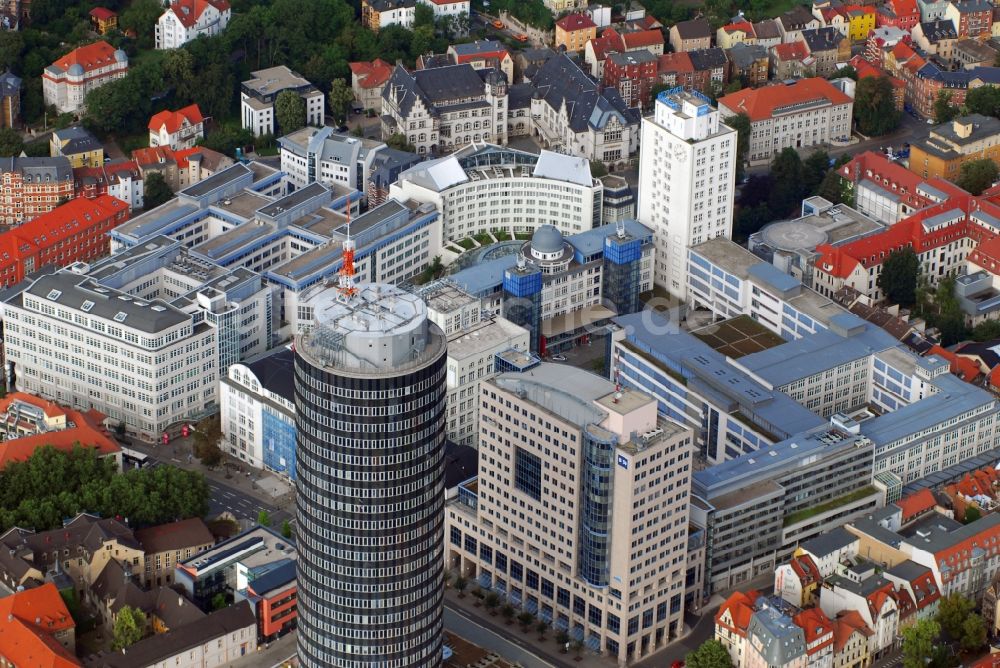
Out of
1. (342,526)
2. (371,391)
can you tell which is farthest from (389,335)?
(342,526)

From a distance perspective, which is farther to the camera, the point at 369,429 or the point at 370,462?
the point at 370,462

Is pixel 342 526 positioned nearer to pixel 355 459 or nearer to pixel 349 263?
pixel 355 459

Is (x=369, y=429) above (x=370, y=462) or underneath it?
above

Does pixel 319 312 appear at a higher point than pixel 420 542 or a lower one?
higher

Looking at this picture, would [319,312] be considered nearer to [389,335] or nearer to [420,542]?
[389,335]

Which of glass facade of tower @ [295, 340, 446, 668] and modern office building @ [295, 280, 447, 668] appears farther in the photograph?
glass facade of tower @ [295, 340, 446, 668]

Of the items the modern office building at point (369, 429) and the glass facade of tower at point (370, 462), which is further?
the glass facade of tower at point (370, 462)

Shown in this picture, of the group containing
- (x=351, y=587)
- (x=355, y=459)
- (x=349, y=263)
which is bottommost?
(x=351, y=587)
